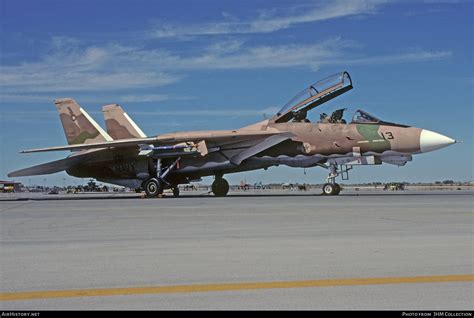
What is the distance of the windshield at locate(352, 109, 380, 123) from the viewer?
2244cm

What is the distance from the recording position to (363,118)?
22656 mm

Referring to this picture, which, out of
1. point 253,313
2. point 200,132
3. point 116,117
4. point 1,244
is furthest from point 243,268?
point 116,117

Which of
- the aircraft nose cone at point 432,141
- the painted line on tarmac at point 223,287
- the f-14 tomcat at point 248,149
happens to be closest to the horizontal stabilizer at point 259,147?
the f-14 tomcat at point 248,149

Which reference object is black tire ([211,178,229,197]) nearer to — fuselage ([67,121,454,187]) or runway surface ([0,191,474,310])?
fuselage ([67,121,454,187])

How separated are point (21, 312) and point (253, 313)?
159 cm

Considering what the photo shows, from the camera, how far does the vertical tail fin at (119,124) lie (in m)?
30.3

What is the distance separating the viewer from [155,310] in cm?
386

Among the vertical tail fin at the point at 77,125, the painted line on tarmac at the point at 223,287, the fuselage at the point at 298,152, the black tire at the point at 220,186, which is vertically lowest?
the painted line on tarmac at the point at 223,287

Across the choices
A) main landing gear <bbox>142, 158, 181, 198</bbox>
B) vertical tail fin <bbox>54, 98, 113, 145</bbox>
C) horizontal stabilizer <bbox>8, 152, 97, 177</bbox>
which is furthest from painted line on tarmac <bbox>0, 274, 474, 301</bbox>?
vertical tail fin <bbox>54, 98, 113, 145</bbox>

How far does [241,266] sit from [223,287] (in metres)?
0.93

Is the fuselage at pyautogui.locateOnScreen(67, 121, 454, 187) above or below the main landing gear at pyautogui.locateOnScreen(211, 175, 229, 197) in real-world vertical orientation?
above

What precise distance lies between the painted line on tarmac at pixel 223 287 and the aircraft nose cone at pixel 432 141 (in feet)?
55.9

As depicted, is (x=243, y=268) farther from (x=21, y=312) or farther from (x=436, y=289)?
(x=21, y=312)

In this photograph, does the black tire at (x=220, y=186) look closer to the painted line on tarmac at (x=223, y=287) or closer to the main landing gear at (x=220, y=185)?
the main landing gear at (x=220, y=185)
